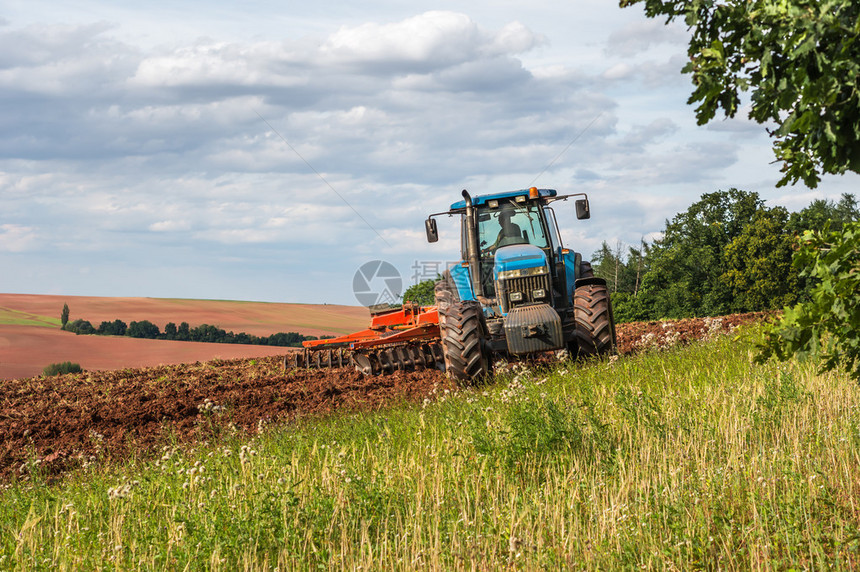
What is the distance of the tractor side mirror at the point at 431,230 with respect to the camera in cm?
1180

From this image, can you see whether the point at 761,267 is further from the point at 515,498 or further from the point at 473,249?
the point at 515,498

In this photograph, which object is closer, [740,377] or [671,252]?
[740,377]

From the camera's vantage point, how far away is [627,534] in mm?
3996

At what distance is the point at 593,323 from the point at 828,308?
6802mm

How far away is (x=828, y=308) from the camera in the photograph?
13.4ft

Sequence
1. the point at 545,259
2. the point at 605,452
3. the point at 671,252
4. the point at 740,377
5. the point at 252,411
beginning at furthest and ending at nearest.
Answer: the point at 671,252, the point at 545,259, the point at 252,411, the point at 740,377, the point at 605,452

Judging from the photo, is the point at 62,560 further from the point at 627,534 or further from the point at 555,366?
the point at 555,366

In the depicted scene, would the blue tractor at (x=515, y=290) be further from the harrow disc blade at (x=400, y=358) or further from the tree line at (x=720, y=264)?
the tree line at (x=720, y=264)

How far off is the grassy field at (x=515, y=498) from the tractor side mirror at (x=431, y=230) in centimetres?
506

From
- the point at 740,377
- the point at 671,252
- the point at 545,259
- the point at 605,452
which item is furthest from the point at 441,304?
the point at 671,252

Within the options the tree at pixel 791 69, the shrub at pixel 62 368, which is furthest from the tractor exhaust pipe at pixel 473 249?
the shrub at pixel 62 368

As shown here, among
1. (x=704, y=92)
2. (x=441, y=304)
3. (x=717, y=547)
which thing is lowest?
(x=717, y=547)

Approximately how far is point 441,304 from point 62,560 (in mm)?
7470

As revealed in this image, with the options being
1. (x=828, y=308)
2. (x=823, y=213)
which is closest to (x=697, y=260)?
(x=823, y=213)
